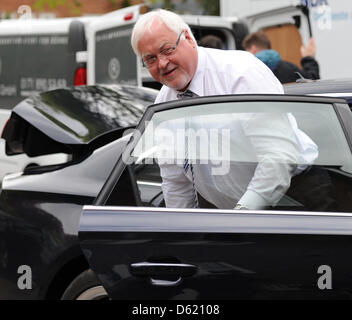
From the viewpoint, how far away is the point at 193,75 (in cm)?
337

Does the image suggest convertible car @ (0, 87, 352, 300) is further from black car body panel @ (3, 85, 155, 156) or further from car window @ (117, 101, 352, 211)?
black car body panel @ (3, 85, 155, 156)

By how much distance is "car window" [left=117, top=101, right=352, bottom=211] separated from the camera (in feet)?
10.2

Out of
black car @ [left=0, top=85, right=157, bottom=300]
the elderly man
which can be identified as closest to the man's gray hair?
the elderly man

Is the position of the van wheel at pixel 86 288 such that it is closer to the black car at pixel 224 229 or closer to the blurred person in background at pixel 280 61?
the black car at pixel 224 229

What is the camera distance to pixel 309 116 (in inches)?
124

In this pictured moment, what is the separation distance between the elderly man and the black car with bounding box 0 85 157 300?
0.91m

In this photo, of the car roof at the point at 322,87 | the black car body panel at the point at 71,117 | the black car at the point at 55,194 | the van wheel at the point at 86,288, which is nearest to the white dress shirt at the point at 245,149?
the car roof at the point at 322,87

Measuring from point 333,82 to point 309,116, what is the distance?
905mm

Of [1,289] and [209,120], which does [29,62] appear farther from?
[209,120]

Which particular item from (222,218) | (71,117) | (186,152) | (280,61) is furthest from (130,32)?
(222,218)

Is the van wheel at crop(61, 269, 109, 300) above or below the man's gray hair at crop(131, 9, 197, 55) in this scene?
below

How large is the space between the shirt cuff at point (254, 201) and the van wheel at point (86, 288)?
103cm

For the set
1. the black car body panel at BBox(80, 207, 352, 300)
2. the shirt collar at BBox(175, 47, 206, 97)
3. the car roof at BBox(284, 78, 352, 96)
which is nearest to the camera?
the black car body panel at BBox(80, 207, 352, 300)

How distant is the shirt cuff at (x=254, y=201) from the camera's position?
310 centimetres
